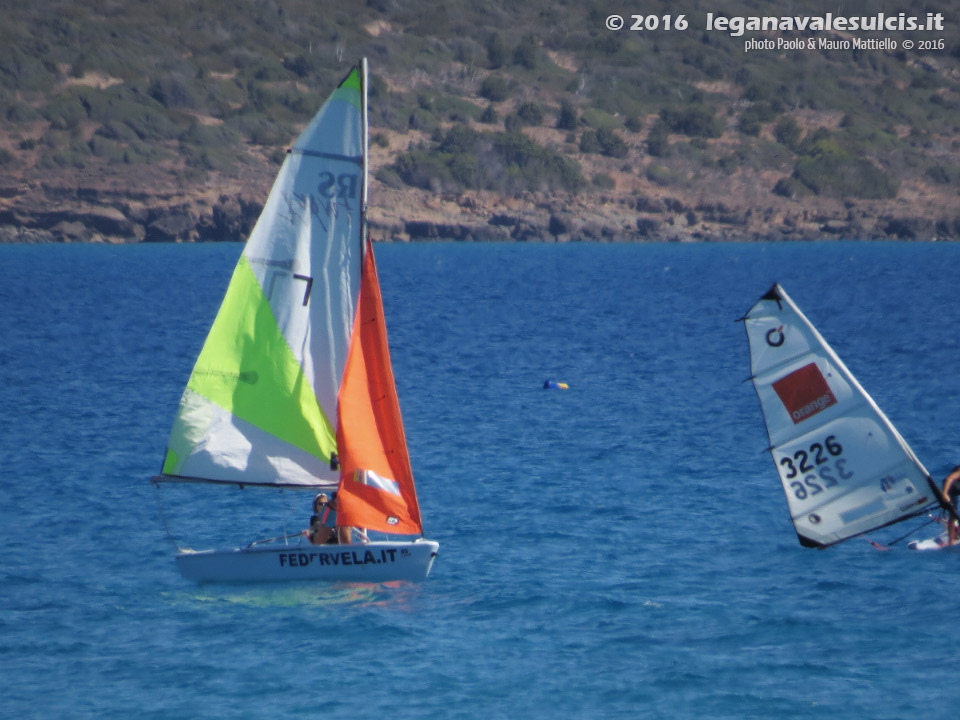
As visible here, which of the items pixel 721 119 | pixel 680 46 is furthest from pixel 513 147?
pixel 680 46

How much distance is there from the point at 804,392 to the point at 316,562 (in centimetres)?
821

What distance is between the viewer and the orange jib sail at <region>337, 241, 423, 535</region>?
20.0m

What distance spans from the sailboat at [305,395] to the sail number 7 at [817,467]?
6117 millimetres

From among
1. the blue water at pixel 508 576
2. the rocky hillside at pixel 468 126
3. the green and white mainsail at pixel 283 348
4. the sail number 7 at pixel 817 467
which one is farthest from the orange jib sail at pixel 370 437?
the rocky hillside at pixel 468 126

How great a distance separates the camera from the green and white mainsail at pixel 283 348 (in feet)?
65.2

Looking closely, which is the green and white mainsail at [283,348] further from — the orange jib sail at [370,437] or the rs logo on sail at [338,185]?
the orange jib sail at [370,437]

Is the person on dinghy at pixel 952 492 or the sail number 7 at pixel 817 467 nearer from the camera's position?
the sail number 7 at pixel 817 467

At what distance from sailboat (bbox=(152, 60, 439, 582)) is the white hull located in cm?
2

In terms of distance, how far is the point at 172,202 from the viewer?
433 ft

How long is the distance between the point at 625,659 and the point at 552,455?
50.1 ft

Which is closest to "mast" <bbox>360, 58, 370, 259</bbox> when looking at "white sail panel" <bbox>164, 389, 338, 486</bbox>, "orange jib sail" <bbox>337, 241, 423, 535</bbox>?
"orange jib sail" <bbox>337, 241, 423, 535</bbox>

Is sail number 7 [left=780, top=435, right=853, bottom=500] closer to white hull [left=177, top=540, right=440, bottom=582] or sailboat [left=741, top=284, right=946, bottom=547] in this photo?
sailboat [left=741, top=284, right=946, bottom=547]

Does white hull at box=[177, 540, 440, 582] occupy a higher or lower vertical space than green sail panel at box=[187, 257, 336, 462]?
lower

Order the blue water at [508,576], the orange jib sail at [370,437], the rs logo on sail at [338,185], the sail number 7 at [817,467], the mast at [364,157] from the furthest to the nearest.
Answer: the sail number 7 at [817,467]
the orange jib sail at [370,437]
the rs logo on sail at [338,185]
the mast at [364,157]
the blue water at [508,576]
